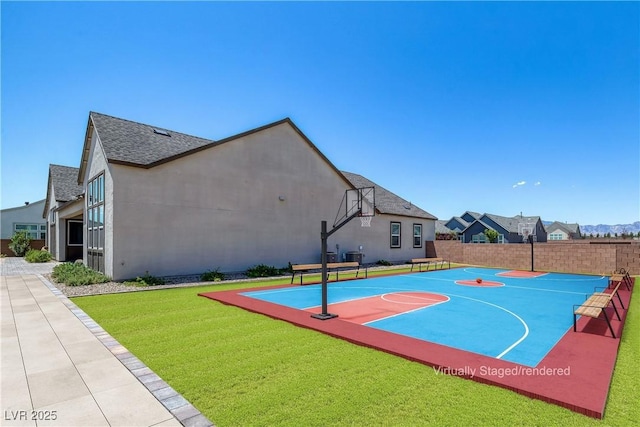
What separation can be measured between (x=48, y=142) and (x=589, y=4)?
27170 millimetres

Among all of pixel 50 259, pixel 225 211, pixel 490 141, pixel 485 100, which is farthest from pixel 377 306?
pixel 50 259

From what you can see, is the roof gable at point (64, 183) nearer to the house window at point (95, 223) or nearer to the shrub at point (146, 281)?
the house window at point (95, 223)

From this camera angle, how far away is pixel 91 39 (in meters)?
12.5

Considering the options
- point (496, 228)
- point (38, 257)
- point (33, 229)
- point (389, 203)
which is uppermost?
point (389, 203)

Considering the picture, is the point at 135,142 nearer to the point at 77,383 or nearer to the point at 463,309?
the point at 77,383

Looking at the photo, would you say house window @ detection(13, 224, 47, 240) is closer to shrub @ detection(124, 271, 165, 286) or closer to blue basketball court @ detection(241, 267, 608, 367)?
shrub @ detection(124, 271, 165, 286)

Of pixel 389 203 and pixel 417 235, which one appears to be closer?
pixel 389 203

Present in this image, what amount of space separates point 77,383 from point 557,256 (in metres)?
26.6

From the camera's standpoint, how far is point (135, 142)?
1620 centimetres

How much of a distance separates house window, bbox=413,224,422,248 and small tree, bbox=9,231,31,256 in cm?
3974

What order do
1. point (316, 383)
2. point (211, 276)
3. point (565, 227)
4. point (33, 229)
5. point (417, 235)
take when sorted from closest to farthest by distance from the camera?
point (316, 383) < point (211, 276) < point (417, 235) < point (33, 229) < point (565, 227)

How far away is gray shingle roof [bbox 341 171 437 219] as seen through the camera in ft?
87.6

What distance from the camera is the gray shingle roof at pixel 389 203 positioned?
26688 mm

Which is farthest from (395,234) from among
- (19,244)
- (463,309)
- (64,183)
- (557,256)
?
(19,244)
